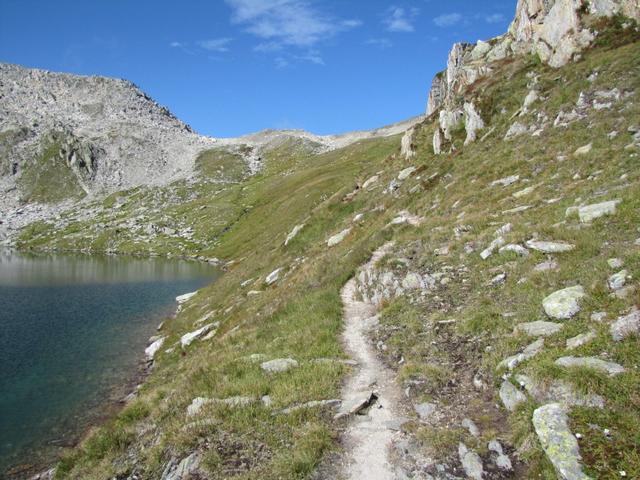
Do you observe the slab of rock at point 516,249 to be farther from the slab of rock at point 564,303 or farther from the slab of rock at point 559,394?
the slab of rock at point 559,394

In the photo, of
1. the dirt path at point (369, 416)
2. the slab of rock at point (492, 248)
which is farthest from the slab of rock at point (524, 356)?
the slab of rock at point (492, 248)

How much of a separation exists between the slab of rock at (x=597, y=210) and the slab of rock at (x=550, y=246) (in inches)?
89.5

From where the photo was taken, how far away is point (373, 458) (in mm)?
11570

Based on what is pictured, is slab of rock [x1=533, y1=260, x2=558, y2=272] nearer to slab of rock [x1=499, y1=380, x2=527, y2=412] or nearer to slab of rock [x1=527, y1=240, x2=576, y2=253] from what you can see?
slab of rock [x1=527, y1=240, x2=576, y2=253]

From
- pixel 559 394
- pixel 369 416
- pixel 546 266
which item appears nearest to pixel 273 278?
pixel 546 266

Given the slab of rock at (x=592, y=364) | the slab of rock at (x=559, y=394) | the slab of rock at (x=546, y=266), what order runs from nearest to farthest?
the slab of rock at (x=559, y=394) < the slab of rock at (x=592, y=364) < the slab of rock at (x=546, y=266)

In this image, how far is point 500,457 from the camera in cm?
1054

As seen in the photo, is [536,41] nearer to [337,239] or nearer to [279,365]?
[337,239]

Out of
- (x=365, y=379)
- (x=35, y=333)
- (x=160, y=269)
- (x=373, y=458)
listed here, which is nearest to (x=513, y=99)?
(x=365, y=379)

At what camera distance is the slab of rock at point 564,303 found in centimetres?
1412

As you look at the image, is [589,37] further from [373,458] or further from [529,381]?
[373,458]

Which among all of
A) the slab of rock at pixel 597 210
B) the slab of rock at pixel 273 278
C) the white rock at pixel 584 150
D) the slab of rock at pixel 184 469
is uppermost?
the white rock at pixel 584 150

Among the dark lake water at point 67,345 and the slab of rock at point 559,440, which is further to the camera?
the dark lake water at point 67,345

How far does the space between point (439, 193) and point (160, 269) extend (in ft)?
291
